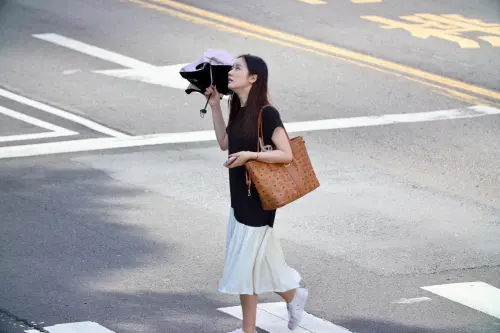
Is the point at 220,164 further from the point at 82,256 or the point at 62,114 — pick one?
the point at 82,256

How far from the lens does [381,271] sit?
10148 millimetres

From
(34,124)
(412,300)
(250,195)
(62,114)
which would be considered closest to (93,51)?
(62,114)

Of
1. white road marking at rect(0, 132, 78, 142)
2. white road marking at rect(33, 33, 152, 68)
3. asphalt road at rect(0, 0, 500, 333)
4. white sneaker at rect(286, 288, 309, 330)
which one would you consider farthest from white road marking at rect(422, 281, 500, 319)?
white road marking at rect(33, 33, 152, 68)

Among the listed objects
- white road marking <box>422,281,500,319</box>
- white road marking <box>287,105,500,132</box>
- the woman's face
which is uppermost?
the woman's face

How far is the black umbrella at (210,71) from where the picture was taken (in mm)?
8445

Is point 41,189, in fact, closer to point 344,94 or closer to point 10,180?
point 10,180

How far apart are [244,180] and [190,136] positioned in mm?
5977

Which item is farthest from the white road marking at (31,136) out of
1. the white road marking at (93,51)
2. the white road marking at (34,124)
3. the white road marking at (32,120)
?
the white road marking at (93,51)

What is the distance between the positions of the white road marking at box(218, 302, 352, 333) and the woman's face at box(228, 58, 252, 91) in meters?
1.69

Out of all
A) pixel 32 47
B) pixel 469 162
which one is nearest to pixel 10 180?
pixel 469 162

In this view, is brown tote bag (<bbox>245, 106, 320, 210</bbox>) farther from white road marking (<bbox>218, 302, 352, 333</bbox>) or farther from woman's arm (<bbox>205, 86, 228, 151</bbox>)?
white road marking (<bbox>218, 302, 352, 333</bbox>)

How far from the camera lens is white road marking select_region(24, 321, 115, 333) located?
8656 millimetres

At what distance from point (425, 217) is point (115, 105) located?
525 cm

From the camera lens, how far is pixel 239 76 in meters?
8.31
